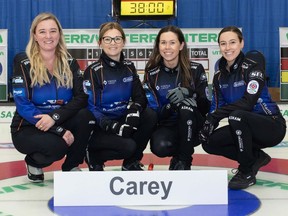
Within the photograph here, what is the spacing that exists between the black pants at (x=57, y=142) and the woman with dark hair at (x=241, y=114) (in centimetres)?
65

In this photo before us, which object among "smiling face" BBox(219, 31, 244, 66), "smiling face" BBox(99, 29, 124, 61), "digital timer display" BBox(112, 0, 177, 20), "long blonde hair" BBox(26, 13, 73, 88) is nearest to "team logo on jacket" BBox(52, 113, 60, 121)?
"long blonde hair" BBox(26, 13, 73, 88)

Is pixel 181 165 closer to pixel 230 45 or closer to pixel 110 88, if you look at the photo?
pixel 110 88

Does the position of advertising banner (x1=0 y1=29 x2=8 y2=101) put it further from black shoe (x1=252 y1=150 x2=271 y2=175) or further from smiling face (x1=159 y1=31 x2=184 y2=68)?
black shoe (x1=252 y1=150 x2=271 y2=175)

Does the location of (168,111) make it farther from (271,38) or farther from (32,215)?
(271,38)

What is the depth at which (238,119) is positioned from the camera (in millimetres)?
2215

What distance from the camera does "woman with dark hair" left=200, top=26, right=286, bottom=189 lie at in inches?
88.6

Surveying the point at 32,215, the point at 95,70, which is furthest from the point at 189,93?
the point at 32,215

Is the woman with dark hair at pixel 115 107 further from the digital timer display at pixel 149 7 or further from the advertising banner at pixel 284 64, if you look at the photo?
the advertising banner at pixel 284 64

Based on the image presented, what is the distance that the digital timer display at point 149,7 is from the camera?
6859 millimetres

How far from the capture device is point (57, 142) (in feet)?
7.47

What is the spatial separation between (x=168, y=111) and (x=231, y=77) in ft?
1.31

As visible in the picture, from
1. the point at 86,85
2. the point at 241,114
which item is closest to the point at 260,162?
the point at 241,114

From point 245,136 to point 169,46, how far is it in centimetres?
67

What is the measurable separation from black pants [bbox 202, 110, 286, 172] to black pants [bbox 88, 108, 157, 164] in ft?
1.15
